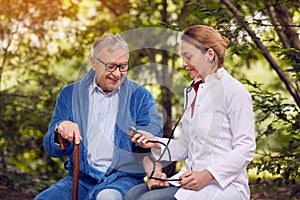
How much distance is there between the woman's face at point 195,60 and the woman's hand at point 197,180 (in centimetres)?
43

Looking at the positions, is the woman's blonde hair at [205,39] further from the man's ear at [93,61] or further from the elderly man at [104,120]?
the man's ear at [93,61]

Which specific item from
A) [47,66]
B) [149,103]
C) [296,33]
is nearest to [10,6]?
[47,66]

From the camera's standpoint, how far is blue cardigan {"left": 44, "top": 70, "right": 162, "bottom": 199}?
11.1 ft

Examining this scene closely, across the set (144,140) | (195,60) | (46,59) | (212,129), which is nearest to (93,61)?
(144,140)

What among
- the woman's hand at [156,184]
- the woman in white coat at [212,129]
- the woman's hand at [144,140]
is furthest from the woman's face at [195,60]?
the woman's hand at [156,184]

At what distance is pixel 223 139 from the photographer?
9.45 ft

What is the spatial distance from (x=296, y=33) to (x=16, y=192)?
8.83ft

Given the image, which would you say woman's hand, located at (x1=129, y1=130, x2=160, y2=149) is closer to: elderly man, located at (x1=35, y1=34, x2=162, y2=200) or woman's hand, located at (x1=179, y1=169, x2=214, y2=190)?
elderly man, located at (x1=35, y1=34, x2=162, y2=200)

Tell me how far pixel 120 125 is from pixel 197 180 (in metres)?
0.69

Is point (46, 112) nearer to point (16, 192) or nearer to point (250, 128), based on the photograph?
point (16, 192)

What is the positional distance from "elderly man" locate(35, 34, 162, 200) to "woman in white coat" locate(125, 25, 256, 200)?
358 mm

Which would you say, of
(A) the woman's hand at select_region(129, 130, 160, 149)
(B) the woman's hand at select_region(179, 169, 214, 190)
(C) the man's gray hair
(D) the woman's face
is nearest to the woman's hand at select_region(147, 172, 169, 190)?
(A) the woman's hand at select_region(129, 130, 160, 149)

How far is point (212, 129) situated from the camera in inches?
113

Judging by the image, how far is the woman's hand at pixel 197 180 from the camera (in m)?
2.83
